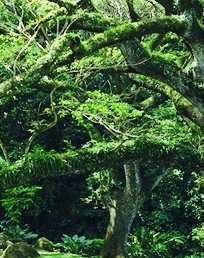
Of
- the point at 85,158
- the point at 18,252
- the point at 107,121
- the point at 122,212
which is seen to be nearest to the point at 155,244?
the point at 122,212

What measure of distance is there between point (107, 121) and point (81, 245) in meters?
7.51

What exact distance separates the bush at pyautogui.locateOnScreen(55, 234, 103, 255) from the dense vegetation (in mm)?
35

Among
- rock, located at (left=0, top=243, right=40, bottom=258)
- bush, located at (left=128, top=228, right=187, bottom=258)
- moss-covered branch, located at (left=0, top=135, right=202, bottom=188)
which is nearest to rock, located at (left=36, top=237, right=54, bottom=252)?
rock, located at (left=0, top=243, right=40, bottom=258)

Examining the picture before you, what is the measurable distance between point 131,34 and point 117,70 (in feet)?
4.93

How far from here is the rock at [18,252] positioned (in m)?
12.8

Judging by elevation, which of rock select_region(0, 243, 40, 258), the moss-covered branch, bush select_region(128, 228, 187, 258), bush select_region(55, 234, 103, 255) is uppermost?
the moss-covered branch

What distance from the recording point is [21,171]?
35.1 feet

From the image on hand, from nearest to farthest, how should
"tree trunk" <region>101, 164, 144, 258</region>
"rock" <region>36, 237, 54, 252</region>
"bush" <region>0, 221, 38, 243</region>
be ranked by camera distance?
"tree trunk" <region>101, 164, 144, 258</region>, "rock" <region>36, 237, 54, 252</region>, "bush" <region>0, 221, 38, 243</region>

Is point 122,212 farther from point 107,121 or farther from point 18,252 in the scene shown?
point 107,121

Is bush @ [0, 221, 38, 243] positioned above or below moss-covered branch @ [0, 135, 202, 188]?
below

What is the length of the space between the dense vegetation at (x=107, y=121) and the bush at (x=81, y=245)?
35 mm

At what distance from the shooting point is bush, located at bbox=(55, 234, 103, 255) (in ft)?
56.4

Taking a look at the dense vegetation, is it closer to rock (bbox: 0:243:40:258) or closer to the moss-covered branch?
the moss-covered branch

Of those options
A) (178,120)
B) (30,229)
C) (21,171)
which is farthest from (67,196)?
(21,171)
